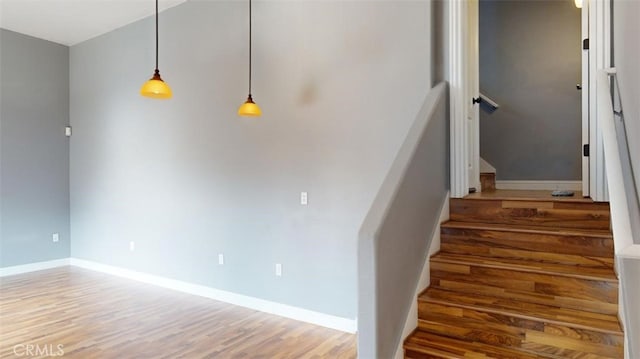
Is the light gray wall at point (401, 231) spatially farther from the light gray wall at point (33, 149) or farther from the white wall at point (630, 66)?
the light gray wall at point (33, 149)

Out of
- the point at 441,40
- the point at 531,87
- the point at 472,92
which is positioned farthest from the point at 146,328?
the point at 531,87

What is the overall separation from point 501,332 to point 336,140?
6.61ft

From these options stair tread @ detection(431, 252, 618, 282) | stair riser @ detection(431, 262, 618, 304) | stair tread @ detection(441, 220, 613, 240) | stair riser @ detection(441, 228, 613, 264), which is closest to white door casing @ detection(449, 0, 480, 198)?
stair tread @ detection(441, 220, 613, 240)

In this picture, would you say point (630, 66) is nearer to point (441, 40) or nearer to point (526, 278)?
point (526, 278)

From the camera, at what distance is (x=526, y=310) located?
2.25 m

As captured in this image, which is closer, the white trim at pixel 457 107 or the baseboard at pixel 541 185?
the white trim at pixel 457 107

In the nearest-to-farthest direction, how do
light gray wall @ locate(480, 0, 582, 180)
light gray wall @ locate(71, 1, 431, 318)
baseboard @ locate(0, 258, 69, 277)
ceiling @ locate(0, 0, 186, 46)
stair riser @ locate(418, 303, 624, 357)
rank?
stair riser @ locate(418, 303, 624, 357)
light gray wall @ locate(71, 1, 431, 318)
ceiling @ locate(0, 0, 186, 46)
light gray wall @ locate(480, 0, 582, 180)
baseboard @ locate(0, 258, 69, 277)

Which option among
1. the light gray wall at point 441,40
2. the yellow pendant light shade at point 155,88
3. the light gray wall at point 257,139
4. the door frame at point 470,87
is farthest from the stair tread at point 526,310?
the yellow pendant light shade at point 155,88

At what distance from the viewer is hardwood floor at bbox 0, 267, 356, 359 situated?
3.10 meters

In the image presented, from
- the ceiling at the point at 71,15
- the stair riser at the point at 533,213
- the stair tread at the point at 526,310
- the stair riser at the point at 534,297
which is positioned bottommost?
the stair tread at the point at 526,310

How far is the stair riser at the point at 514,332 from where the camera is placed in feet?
6.49

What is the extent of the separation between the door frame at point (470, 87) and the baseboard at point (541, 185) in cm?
178

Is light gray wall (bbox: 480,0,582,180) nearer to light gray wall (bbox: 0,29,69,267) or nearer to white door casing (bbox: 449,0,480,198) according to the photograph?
white door casing (bbox: 449,0,480,198)

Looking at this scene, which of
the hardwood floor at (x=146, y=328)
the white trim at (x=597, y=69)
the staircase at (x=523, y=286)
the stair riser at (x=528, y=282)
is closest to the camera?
the staircase at (x=523, y=286)
